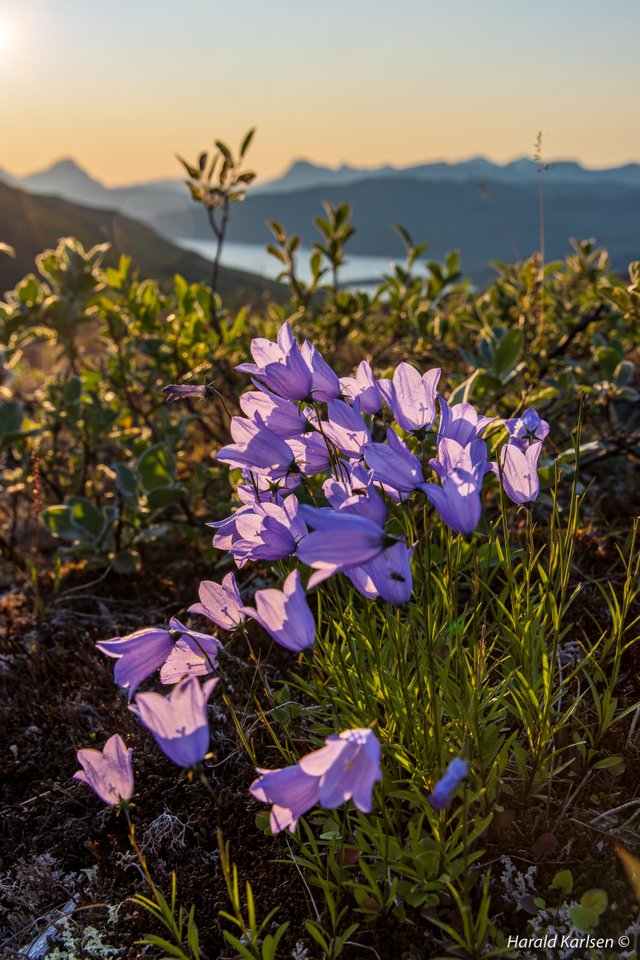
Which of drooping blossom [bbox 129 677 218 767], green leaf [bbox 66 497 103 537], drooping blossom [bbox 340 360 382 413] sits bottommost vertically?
green leaf [bbox 66 497 103 537]

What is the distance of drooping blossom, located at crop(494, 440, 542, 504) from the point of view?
1464 millimetres

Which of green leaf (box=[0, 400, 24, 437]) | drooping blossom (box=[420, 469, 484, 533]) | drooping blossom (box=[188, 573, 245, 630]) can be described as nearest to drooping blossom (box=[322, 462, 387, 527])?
drooping blossom (box=[420, 469, 484, 533])

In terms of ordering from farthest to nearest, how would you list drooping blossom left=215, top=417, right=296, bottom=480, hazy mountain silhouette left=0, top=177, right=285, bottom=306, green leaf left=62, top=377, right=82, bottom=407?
hazy mountain silhouette left=0, top=177, right=285, bottom=306 < green leaf left=62, top=377, right=82, bottom=407 < drooping blossom left=215, top=417, right=296, bottom=480

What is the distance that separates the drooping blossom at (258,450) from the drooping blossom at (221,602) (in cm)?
23

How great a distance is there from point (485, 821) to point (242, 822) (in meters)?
0.68

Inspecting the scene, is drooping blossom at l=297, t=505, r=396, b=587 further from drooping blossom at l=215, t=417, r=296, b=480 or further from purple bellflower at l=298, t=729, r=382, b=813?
drooping blossom at l=215, t=417, r=296, b=480

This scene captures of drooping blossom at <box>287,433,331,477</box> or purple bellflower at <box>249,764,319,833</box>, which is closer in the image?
purple bellflower at <box>249,764,319,833</box>

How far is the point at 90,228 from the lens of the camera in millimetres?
66312

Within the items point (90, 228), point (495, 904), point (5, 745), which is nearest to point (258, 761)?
point (495, 904)

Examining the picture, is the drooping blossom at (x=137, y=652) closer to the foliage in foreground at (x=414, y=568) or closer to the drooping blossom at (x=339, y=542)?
the foliage in foreground at (x=414, y=568)

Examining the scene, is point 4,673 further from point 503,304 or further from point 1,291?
point 1,291

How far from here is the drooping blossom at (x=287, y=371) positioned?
1361 mm

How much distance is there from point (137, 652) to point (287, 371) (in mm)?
582

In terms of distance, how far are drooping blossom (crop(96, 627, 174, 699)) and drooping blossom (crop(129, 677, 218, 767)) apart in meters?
0.19
